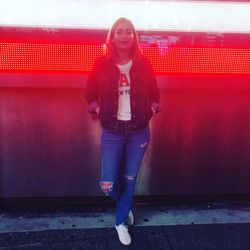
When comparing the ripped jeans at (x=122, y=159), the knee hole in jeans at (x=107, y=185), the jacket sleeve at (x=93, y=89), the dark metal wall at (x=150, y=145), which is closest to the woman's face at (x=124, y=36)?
the jacket sleeve at (x=93, y=89)

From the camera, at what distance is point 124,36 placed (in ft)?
8.82

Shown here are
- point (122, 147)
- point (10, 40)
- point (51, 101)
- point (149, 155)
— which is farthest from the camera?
point (149, 155)

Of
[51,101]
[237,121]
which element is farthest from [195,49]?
[51,101]

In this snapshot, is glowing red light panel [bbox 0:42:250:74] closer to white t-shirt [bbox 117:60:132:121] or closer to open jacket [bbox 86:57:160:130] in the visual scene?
open jacket [bbox 86:57:160:130]

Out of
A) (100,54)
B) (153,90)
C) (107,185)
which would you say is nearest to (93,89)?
(153,90)

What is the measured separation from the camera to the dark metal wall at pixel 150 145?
3.43m

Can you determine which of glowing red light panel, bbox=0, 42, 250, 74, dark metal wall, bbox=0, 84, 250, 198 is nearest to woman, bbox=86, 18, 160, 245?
glowing red light panel, bbox=0, 42, 250, 74

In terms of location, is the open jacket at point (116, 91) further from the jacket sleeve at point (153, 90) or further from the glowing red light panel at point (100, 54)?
the glowing red light panel at point (100, 54)

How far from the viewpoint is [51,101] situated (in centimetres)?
341

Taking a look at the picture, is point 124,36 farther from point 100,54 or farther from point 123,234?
point 123,234

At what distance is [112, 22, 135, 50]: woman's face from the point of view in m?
2.69

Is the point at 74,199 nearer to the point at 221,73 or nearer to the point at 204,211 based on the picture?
the point at 204,211

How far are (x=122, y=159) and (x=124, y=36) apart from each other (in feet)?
3.10

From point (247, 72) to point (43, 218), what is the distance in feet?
7.48
